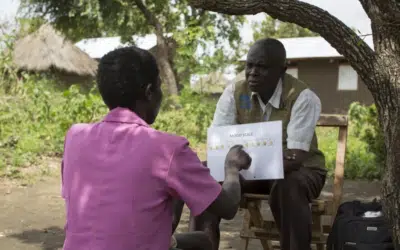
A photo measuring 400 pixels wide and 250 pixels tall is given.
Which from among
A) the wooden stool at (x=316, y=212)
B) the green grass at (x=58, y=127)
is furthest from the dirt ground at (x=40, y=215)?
the wooden stool at (x=316, y=212)

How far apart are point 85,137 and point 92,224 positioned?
31cm

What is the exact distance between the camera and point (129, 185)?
2012 millimetres

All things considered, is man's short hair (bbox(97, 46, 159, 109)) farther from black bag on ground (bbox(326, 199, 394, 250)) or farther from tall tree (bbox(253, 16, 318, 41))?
tall tree (bbox(253, 16, 318, 41))

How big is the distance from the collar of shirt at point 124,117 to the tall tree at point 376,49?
5.19 ft

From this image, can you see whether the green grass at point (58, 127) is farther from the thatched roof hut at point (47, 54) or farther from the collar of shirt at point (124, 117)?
the thatched roof hut at point (47, 54)

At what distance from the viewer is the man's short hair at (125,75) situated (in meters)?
2.13

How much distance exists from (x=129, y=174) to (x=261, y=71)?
71.7 inches

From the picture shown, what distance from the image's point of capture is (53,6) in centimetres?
1989

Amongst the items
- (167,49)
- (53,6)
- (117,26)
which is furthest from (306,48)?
(53,6)

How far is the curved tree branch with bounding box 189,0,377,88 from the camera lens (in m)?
3.48

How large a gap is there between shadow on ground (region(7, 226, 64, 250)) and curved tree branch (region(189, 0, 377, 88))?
8.08 feet

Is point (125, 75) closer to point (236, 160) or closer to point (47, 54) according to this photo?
point (236, 160)

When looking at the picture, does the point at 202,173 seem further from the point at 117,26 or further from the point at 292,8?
the point at 117,26

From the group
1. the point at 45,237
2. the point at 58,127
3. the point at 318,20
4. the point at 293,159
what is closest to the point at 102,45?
the point at 58,127
